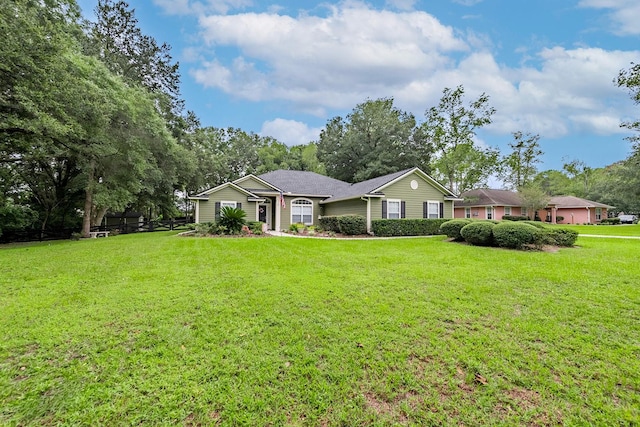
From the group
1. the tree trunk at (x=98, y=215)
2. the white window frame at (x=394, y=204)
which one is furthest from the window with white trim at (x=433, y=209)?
the tree trunk at (x=98, y=215)

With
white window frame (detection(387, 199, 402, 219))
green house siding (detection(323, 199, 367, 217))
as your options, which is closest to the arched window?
green house siding (detection(323, 199, 367, 217))

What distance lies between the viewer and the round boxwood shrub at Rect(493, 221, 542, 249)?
9680mm

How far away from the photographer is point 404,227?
53.3ft

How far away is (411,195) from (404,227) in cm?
283

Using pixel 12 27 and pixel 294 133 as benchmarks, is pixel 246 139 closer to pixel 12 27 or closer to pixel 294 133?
pixel 294 133

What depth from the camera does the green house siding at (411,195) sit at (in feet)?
56.7

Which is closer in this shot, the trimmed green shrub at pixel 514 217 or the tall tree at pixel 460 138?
the tall tree at pixel 460 138

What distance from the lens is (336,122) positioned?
36562 millimetres

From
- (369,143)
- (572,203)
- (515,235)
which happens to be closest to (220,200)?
(515,235)

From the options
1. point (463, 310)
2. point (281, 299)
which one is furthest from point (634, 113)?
point (281, 299)

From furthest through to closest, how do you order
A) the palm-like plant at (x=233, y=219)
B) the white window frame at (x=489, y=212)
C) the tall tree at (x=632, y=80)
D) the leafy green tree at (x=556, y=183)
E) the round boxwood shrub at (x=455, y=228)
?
the leafy green tree at (x=556, y=183) < the white window frame at (x=489, y=212) < the tall tree at (x=632, y=80) < the palm-like plant at (x=233, y=219) < the round boxwood shrub at (x=455, y=228)

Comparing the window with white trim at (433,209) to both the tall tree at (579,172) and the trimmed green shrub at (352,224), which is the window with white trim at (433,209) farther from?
the tall tree at (579,172)

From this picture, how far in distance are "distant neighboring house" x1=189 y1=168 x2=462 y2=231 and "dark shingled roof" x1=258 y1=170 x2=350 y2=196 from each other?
8cm

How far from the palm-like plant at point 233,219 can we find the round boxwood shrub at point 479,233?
10.9m
